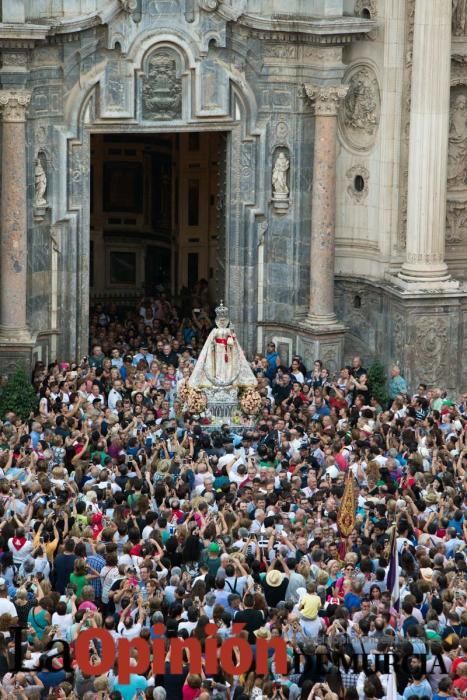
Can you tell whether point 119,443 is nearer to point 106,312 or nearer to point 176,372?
point 176,372

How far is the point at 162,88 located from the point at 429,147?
563 centimetres

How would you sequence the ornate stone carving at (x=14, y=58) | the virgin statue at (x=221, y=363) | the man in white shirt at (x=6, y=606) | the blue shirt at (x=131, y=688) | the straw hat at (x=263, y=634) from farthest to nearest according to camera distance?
the ornate stone carving at (x=14, y=58), the virgin statue at (x=221, y=363), the man in white shirt at (x=6, y=606), the straw hat at (x=263, y=634), the blue shirt at (x=131, y=688)

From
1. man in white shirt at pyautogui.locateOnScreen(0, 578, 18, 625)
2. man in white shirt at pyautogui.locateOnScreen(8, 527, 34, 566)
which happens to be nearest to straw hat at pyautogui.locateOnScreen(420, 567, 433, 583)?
man in white shirt at pyautogui.locateOnScreen(8, 527, 34, 566)

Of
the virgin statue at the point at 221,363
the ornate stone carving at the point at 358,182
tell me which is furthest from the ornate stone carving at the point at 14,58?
the ornate stone carving at the point at 358,182

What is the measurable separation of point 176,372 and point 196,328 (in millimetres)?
4572

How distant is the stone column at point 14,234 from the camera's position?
4344 centimetres

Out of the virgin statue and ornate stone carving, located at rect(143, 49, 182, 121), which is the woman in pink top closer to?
the virgin statue

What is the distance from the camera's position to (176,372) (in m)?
43.6

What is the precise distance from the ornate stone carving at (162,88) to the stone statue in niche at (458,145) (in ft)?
18.9

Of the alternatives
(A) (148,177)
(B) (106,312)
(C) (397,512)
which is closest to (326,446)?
(C) (397,512)

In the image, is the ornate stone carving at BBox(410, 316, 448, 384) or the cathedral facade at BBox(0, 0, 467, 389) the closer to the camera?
the cathedral facade at BBox(0, 0, 467, 389)

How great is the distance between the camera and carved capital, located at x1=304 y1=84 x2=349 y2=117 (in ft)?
149

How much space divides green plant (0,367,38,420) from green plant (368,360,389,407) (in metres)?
6.92

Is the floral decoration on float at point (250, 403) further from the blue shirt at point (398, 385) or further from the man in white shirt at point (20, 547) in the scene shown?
the man in white shirt at point (20, 547)
